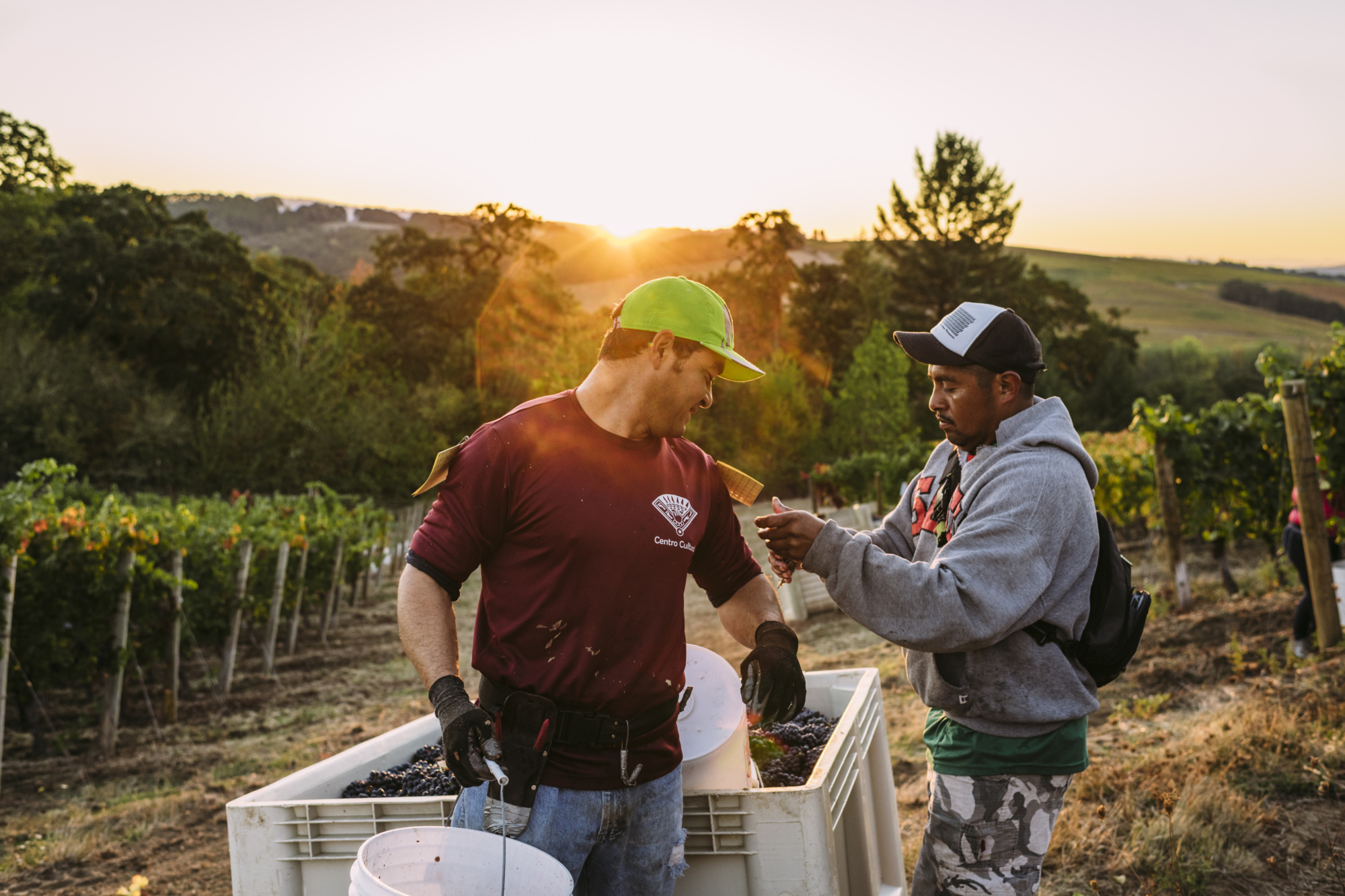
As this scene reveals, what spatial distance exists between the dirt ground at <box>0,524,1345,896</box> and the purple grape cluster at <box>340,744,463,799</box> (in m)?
1.93

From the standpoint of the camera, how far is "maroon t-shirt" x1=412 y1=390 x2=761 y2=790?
1.99 meters

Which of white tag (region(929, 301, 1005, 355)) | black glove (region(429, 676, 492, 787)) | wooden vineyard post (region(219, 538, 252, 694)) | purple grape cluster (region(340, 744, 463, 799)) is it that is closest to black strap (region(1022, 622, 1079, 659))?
white tag (region(929, 301, 1005, 355))

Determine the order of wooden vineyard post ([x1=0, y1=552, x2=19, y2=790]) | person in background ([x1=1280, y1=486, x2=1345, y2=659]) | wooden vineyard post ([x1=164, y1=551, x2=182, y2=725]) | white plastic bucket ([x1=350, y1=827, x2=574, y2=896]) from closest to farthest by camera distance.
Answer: white plastic bucket ([x1=350, y1=827, x2=574, y2=896]) < wooden vineyard post ([x1=0, y1=552, x2=19, y2=790]) < person in background ([x1=1280, y1=486, x2=1345, y2=659]) < wooden vineyard post ([x1=164, y1=551, x2=182, y2=725])

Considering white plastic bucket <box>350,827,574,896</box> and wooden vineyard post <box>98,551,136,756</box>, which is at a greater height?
white plastic bucket <box>350,827,574,896</box>

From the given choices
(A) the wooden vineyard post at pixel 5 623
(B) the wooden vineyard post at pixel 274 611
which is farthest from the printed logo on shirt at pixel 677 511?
(B) the wooden vineyard post at pixel 274 611

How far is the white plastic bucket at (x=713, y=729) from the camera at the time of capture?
2326 mm

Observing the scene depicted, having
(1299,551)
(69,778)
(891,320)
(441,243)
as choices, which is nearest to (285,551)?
(69,778)

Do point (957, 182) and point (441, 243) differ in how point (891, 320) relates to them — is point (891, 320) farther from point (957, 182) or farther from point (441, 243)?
point (441, 243)

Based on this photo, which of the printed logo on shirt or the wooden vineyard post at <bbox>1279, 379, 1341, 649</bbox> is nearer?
the printed logo on shirt

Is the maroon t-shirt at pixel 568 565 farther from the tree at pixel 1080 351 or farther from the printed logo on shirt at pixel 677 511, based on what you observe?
the tree at pixel 1080 351

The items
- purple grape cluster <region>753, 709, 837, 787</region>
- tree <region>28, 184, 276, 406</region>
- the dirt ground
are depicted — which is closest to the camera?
purple grape cluster <region>753, 709, 837, 787</region>

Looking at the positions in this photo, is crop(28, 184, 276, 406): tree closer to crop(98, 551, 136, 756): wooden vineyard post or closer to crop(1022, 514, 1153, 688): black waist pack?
crop(98, 551, 136, 756): wooden vineyard post

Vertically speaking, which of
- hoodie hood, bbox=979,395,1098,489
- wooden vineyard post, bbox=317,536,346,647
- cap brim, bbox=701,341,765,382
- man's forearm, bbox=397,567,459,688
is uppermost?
cap brim, bbox=701,341,765,382

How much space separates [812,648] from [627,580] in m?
7.48
